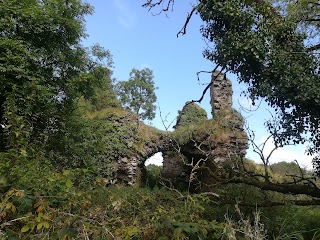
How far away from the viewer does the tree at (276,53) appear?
384 inches

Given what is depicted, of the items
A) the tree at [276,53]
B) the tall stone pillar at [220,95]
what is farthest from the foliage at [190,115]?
the tree at [276,53]

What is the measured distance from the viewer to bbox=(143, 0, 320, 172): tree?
9.76m

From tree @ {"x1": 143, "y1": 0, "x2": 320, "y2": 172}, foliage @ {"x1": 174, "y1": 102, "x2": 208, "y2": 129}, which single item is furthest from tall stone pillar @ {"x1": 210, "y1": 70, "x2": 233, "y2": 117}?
tree @ {"x1": 143, "y1": 0, "x2": 320, "y2": 172}

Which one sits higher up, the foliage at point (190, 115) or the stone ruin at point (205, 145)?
the foliage at point (190, 115)

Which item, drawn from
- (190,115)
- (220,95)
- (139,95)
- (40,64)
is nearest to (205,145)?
(220,95)

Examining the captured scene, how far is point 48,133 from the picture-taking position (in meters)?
10.2

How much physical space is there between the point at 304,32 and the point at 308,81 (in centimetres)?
213

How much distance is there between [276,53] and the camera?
10.1 metres

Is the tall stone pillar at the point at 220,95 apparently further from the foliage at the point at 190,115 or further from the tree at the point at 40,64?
the tree at the point at 40,64

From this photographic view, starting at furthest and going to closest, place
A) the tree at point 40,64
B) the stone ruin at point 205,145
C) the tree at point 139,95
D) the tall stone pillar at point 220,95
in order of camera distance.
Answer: the tree at point 139,95
the tall stone pillar at point 220,95
the stone ruin at point 205,145
the tree at point 40,64

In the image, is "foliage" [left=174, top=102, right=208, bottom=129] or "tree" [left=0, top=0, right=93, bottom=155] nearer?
"tree" [left=0, top=0, right=93, bottom=155]

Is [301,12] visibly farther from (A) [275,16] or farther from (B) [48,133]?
(B) [48,133]

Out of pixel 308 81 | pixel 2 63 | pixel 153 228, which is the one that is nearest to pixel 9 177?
pixel 153 228

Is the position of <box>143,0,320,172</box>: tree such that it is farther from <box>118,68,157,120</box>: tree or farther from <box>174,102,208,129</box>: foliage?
<box>118,68,157,120</box>: tree
